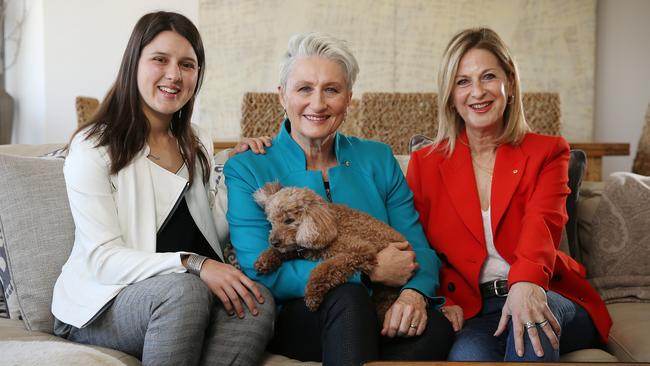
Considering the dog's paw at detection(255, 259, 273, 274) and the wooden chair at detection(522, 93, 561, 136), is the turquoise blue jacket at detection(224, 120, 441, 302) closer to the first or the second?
the dog's paw at detection(255, 259, 273, 274)

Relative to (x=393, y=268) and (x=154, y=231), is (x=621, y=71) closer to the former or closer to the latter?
(x=393, y=268)

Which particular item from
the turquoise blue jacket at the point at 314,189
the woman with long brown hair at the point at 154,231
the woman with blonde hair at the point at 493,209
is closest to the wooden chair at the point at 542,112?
the woman with blonde hair at the point at 493,209

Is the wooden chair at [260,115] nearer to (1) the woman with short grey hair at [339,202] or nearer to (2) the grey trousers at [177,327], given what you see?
(1) the woman with short grey hair at [339,202]

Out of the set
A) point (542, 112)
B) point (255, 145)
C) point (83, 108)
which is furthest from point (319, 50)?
point (83, 108)

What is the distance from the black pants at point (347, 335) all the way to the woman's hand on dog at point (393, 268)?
9 cm

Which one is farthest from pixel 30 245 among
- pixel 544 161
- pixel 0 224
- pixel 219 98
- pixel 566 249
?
pixel 219 98

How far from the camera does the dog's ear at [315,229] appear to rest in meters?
1.68

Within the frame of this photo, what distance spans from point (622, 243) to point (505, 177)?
1.82 feet

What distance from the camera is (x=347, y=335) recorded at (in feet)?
5.13

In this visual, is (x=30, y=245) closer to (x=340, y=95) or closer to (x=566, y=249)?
(x=340, y=95)

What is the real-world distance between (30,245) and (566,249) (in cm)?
158

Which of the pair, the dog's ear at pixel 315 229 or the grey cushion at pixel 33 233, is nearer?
the dog's ear at pixel 315 229

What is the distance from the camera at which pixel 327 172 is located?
6.54 ft

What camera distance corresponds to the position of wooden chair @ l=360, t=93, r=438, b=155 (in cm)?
308
